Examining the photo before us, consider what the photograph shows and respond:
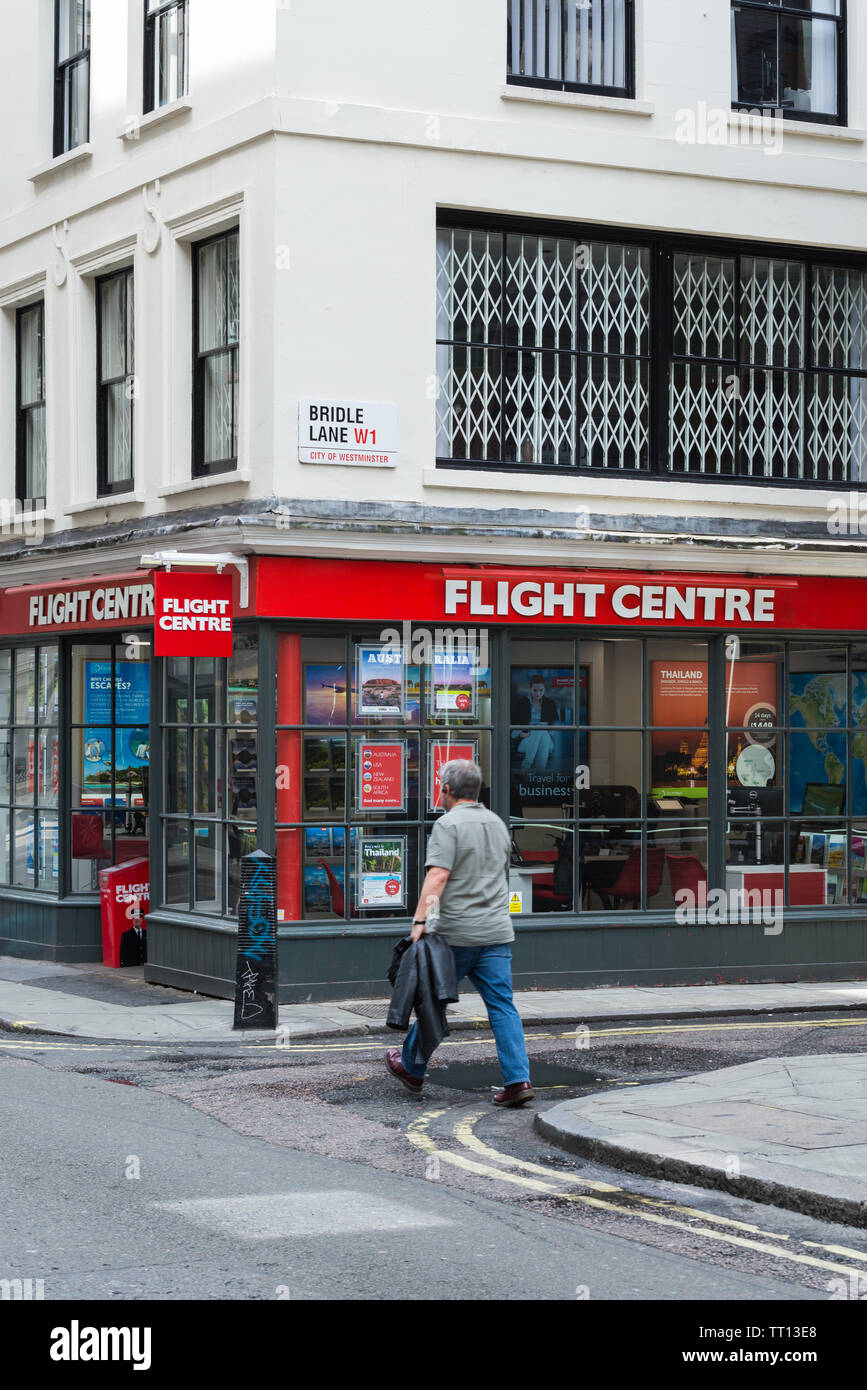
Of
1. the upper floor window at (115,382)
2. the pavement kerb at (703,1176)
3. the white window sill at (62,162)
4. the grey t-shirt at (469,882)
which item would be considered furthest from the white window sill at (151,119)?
the pavement kerb at (703,1176)

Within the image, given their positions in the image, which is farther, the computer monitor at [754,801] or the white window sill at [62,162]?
the white window sill at [62,162]

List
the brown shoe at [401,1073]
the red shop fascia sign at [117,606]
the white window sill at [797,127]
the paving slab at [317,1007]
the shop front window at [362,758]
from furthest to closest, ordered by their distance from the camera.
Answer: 1. the white window sill at [797,127]
2. the shop front window at [362,758]
3. the red shop fascia sign at [117,606]
4. the paving slab at [317,1007]
5. the brown shoe at [401,1073]

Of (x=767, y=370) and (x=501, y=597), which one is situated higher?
(x=767, y=370)

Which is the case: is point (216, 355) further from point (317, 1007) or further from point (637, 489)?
point (317, 1007)

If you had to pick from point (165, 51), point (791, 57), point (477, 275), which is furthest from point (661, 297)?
point (165, 51)

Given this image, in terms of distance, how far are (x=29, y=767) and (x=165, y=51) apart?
A: 23.1 feet

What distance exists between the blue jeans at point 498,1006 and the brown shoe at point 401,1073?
0.03 metres

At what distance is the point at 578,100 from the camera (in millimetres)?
14484

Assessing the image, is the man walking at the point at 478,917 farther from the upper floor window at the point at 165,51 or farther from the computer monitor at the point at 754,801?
the upper floor window at the point at 165,51

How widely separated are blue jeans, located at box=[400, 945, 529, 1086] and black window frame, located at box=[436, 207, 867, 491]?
5.79 metres

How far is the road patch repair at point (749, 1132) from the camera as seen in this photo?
287 inches
